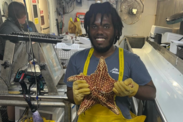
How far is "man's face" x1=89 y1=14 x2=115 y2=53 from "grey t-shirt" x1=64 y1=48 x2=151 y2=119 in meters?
0.09

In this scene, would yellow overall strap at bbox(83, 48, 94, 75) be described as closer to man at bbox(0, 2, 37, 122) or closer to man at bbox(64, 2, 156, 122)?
man at bbox(64, 2, 156, 122)

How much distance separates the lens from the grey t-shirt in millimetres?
846

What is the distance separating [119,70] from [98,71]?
0.18 meters

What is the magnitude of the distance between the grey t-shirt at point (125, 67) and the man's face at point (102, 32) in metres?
0.09

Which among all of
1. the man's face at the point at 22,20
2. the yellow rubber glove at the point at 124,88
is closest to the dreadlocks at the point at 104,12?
the yellow rubber glove at the point at 124,88

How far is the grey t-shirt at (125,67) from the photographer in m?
0.85

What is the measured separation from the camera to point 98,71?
0.74 m

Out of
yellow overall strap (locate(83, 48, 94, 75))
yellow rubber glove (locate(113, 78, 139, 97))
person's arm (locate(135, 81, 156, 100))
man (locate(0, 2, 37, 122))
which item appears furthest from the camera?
man (locate(0, 2, 37, 122))

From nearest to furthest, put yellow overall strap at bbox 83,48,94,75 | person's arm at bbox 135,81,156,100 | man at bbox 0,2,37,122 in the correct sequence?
person's arm at bbox 135,81,156,100, yellow overall strap at bbox 83,48,94,75, man at bbox 0,2,37,122

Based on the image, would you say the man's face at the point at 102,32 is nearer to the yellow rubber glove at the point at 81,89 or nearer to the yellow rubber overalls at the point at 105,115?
the yellow rubber overalls at the point at 105,115

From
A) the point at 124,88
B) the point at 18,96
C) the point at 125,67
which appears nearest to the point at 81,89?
the point at 124,88

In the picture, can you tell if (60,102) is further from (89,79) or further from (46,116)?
(89,79)

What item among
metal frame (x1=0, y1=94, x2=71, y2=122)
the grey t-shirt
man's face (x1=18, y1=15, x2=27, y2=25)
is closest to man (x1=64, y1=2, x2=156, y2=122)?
the grey t-shirt

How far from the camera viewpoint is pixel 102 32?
2.80ft
